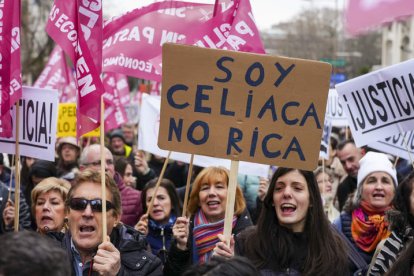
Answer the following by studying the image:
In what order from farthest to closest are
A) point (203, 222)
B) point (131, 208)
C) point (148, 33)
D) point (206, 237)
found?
point (131, 208) → point (148, 33) → point (203, 222) → point (206, 237)

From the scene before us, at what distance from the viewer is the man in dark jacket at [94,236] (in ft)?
14.4

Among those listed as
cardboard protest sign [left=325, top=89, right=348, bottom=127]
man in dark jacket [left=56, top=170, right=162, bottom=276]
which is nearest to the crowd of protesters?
man in dark jacket [left=56, top=170, right=162, bottom=276]

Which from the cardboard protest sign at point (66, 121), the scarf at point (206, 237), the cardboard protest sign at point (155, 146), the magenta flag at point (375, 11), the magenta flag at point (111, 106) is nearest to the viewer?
the magenta flag at point (375, 11)

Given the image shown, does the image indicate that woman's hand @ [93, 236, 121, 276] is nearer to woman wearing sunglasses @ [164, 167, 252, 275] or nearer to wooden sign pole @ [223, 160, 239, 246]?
wooden sign pole @ [223, 160, 239, 246]

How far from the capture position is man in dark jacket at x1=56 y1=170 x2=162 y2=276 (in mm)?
4383

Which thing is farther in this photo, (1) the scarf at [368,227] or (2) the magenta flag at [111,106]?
(2) the magenta flag at [111,106]

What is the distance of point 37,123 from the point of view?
235 inches

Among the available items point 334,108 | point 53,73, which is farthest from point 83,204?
point 53,73

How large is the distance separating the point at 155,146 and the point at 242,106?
14.0 feet

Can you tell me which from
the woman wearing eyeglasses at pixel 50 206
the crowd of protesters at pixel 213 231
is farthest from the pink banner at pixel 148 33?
the woman wearing eyeglasses at pixel 50 206

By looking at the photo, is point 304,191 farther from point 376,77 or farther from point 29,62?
point 29,62

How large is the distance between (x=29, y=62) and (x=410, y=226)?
42.5 metres

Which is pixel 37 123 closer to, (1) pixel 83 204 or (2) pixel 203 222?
(2) pixel 203 222

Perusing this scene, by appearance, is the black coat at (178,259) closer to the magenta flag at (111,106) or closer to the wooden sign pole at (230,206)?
the wooden sign pole at (230,206)
